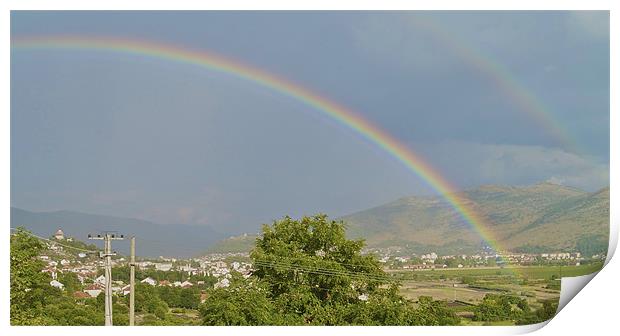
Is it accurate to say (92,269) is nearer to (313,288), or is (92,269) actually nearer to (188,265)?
(188,265)

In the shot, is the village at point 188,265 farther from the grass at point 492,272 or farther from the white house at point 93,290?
the grass at point 492,272

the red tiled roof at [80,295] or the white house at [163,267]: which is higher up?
the white house at [163,267]

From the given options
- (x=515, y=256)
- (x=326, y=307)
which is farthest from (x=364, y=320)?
(x=515, y=256)

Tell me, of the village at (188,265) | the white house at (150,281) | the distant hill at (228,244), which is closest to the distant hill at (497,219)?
the distant hill at (228,244)

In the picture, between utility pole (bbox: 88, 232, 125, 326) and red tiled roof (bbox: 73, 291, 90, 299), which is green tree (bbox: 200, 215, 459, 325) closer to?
utility pole (bbox: 88, 232, 125, 326)

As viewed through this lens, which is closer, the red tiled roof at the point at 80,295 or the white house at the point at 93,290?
the red tiled roof at the point at 80,295

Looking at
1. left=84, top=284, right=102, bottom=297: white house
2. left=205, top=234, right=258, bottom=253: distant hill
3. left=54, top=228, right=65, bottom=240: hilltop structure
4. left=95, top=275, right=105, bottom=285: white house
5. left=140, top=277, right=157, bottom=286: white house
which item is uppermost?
left=54, top=228, right=65, bottom=240: hilltop structure

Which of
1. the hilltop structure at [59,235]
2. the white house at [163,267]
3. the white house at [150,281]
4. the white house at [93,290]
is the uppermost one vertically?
the hilltop structure at [59,235]

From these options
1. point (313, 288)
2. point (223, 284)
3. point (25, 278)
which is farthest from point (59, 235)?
point (313, 288)

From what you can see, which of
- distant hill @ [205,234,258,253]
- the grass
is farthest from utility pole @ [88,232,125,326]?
distant hill @ [205,234,258,253]

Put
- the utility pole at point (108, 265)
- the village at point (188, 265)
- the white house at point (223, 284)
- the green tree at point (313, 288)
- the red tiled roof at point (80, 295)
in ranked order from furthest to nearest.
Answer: the red tiled roof at point (80, 295) → the village at point (188, 265) → the white house at point (223, 284) → the green tree at point (313, 288) → the utility pole at point (108, 265)
